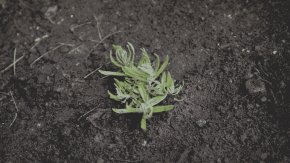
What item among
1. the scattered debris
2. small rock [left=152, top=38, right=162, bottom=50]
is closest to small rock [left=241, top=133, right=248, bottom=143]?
small rock [left=152, top=38, right=162, bottom=50]

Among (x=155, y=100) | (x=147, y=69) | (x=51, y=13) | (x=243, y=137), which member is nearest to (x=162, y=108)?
(x=155, y=100)

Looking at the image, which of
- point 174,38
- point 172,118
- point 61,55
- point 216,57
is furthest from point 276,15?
point 61,55

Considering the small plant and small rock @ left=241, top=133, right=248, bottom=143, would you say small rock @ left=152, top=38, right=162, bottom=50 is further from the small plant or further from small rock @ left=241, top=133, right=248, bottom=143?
small rock @ left=241, top=133, right=248, bottom=143

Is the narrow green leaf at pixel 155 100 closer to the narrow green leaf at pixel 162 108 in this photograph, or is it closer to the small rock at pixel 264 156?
the narrow green leaf at pixel 162 108

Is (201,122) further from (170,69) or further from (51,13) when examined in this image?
(51,13)

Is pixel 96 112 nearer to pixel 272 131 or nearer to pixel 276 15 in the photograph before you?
pixel 272 131

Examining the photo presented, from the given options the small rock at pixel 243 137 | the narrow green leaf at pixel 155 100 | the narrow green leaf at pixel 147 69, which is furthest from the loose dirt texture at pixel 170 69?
the narrow green leaf at pixel 147 69
